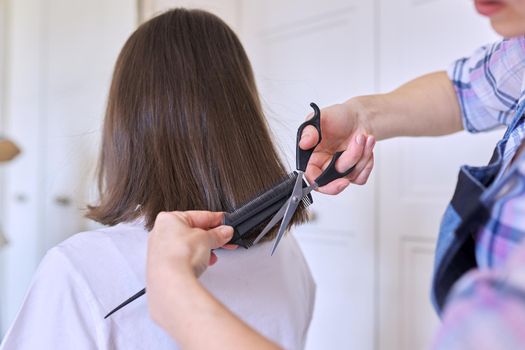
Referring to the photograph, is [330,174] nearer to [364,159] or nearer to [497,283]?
[364,159]

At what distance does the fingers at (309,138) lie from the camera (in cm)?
56

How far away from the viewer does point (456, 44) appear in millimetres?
1026

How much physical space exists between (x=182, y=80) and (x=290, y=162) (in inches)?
8.2

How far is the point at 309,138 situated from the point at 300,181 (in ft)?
0.20

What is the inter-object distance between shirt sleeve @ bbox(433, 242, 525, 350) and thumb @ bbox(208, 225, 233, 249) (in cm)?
23

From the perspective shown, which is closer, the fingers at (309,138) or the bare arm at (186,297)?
the bare arm at (186,297)

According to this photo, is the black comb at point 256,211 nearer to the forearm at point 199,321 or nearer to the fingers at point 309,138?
the fingers at point 309,138

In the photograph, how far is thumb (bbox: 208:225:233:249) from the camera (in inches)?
16.5

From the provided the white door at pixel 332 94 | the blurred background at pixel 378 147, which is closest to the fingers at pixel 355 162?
the blurred background at pixel 378 147

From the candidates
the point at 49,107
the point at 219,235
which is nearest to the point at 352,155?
the point at 219,235

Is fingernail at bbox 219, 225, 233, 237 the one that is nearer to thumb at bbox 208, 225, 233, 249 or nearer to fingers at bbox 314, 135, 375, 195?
thumb at bbox 208, 225, 233, 249

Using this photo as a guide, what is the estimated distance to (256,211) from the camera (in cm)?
50

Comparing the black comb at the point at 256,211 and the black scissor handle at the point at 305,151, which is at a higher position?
the black scissor handle at the point at 305,151

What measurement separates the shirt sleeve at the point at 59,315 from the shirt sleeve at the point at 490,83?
1.98ft
